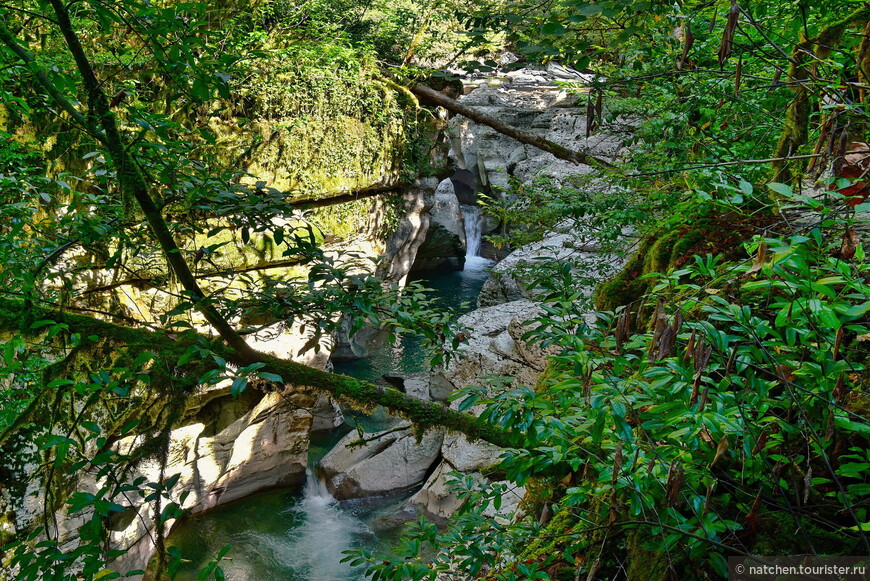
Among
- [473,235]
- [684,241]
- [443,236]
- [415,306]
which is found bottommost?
[473,235]

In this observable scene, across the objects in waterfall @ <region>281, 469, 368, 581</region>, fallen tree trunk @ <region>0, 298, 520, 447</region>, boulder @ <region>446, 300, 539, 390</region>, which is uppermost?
fallen tree trunk @ <region>0, 298, 520, 447</region>

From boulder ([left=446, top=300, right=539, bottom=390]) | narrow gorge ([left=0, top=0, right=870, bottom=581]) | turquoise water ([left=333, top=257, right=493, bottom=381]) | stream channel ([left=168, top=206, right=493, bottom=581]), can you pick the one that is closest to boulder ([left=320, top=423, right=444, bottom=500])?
narrow gorge ([left=0, top=0, right=870, bottom=581])

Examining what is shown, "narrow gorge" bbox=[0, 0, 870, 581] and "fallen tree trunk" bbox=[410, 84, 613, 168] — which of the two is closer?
"narrow gorge" bbox=[0, 0, 870, 581]

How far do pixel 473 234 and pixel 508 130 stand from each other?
11890 millimetres

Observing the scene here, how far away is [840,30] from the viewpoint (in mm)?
2525

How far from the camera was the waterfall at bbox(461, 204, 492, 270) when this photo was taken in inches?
737

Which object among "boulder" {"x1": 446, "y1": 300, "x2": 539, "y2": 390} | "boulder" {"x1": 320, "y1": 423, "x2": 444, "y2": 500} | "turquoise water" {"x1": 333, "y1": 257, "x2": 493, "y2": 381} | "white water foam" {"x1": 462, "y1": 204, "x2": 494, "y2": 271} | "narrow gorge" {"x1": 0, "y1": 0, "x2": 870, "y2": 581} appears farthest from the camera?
"white water foam" {"x1": 462, "y1": 204, "x2": 494, "y2": 271}

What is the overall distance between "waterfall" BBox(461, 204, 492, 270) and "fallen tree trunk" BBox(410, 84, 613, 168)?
9718mm

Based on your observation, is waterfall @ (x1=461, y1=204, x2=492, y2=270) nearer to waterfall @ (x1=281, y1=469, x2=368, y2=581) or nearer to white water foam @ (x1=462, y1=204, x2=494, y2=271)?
white water foam @ (x1=462, y1=204, x2=494, y2=271)

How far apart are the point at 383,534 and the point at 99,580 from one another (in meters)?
6.16

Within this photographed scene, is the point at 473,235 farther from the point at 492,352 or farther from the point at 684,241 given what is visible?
the point at 684,241

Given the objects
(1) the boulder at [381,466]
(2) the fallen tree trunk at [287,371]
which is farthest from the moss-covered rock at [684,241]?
(1) the boulder at [381,466]

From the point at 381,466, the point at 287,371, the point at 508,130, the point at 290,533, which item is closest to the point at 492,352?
the point at 381,466

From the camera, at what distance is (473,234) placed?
1927 centimetres
